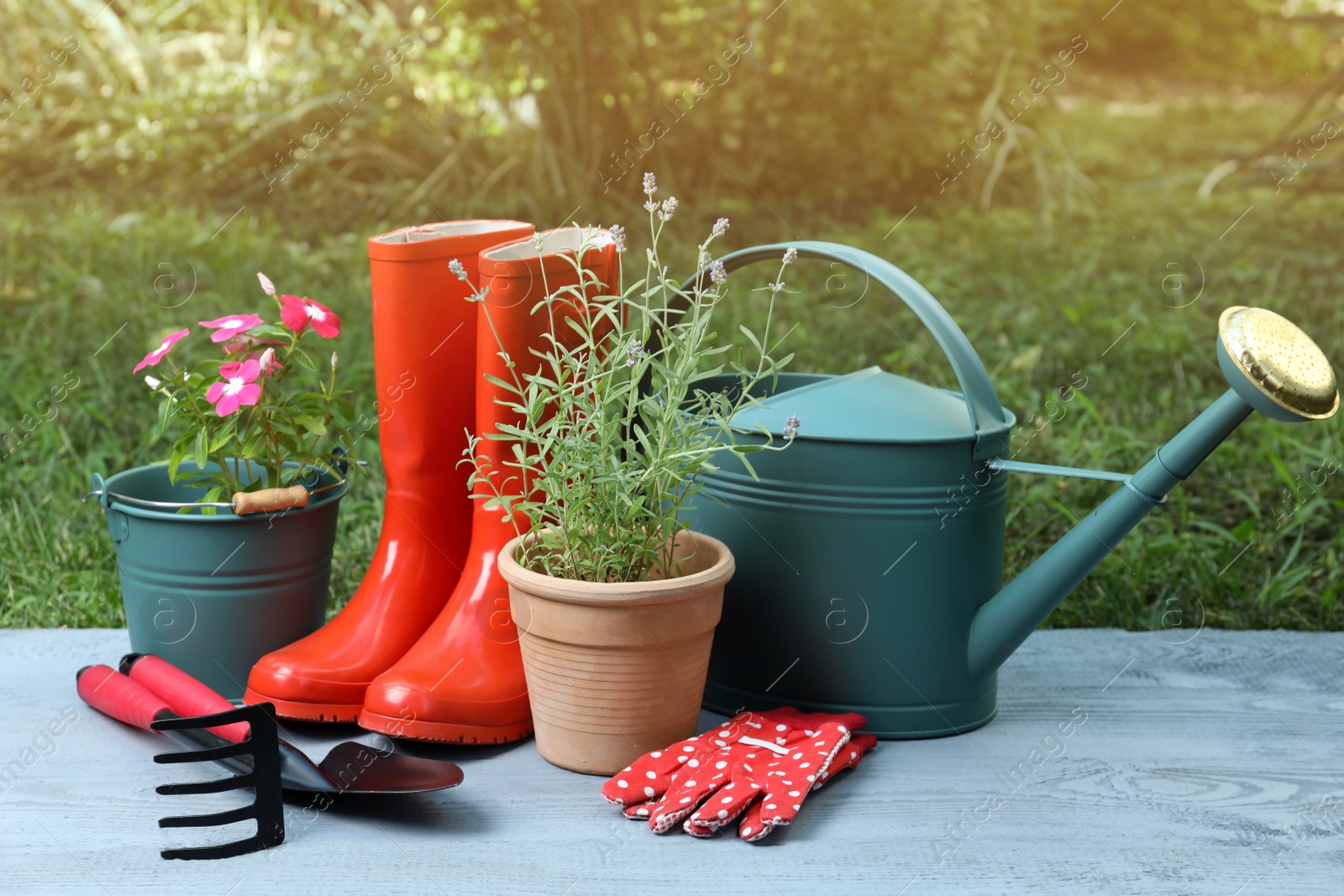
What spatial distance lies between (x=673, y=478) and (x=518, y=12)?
3.05 metres

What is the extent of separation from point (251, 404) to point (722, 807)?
0.81 metres

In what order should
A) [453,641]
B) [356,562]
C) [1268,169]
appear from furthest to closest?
[1268,169]
[356,562]
[453,641]

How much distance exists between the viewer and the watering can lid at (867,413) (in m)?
1.40

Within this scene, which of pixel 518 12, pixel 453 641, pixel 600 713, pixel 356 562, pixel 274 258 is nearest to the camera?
pixel 600 713

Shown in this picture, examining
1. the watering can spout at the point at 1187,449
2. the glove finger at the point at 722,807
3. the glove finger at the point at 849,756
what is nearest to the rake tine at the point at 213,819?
the glove finger at the point at 722,807

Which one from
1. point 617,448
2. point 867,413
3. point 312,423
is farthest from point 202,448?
point 867,413

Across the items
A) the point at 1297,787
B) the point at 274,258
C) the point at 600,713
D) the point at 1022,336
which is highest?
the point at 274,258

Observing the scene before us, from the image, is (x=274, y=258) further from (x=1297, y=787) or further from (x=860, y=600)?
(x=1297, y=787)

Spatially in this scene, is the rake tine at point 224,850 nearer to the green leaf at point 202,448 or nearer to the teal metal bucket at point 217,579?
the teal metal bucket at point 217,579

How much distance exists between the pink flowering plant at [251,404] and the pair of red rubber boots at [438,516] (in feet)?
0.39

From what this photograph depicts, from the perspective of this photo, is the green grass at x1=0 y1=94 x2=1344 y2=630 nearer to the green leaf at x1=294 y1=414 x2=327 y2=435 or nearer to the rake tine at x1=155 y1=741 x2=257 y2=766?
the green leaf at x1=294 y1=414 x2=327 y2=435

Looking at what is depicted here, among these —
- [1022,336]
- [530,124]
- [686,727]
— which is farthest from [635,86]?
[686,727]

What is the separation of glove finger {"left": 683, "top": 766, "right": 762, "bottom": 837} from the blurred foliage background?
4.01 feet

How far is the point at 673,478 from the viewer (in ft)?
4.48
